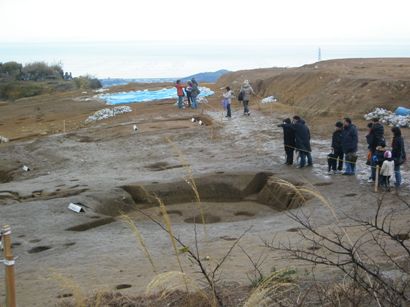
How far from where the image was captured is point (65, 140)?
22047 mm

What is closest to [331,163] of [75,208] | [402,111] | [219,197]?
[219,197]

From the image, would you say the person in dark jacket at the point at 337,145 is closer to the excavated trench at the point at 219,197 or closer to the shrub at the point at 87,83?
the excavated trench at the point at 219,197

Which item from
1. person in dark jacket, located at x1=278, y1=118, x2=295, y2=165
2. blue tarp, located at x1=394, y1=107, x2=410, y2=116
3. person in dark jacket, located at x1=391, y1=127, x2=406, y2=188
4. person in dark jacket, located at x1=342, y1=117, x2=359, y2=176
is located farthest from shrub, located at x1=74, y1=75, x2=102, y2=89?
person in dark jacket, located at x1=391, y1=127, x2=406, y2=188

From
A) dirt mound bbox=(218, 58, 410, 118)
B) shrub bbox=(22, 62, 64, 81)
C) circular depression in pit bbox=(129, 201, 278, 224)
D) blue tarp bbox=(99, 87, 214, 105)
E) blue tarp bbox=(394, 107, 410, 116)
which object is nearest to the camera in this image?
circular depression in pit bbox=(129, 201, 278, 224)

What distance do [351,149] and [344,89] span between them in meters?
11.4

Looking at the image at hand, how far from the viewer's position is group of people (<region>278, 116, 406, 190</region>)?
11078 millimetres

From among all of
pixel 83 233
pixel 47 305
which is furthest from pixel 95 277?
pixel 83 233

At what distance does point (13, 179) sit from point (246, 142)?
25.4 ft

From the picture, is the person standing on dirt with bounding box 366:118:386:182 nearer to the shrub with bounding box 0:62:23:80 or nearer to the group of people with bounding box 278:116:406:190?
the group of people with bounding box 278:116:406:190

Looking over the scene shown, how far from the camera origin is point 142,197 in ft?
44.0

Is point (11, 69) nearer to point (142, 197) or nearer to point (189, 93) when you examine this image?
point (189, 93)

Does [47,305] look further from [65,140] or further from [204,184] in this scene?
[65,140]

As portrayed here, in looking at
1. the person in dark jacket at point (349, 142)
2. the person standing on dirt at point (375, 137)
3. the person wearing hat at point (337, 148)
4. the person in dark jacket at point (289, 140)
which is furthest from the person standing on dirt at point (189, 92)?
the person standing on dirt at point (375, 137)

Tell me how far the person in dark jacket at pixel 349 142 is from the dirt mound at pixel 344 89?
835cm
